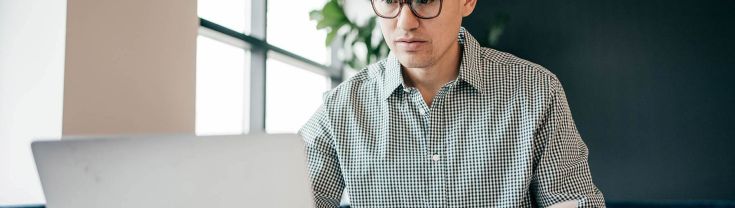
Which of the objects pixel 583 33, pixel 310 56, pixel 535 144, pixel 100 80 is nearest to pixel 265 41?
pixel 310 56

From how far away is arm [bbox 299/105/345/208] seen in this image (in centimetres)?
143

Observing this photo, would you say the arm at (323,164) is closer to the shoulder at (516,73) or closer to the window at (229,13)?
the shoulder at (516,73)

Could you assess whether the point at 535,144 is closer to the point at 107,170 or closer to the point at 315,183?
the point at 315,183

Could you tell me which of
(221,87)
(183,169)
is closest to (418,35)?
(183,169)

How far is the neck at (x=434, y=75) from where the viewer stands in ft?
4.76

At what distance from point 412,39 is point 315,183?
373 mm

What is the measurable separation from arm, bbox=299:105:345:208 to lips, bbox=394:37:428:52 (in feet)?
0.86

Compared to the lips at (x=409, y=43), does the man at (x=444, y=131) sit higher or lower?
lower

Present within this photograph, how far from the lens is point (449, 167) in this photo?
1407 mm

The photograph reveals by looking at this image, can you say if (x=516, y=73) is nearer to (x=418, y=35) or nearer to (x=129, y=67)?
(x=418, y=35)

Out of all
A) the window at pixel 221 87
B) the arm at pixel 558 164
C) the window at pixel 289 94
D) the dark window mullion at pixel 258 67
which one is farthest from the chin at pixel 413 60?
the window at pixel 289 94

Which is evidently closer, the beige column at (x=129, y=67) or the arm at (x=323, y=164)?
the arm at (x=323, y=164)

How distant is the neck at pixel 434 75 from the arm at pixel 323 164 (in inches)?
8.4

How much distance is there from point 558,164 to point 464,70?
10.9 inches
